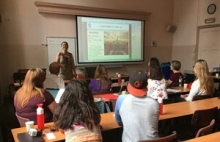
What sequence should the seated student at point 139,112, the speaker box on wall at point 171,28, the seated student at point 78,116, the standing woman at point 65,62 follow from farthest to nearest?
the speaker box on wall at point 171,28
the standing woman at point 65,62
the seated student at point 139,112
the seated student at point 78,116

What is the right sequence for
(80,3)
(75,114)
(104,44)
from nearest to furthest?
(75,114) < (80,3) < (104,44)

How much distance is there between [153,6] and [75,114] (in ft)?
23.4

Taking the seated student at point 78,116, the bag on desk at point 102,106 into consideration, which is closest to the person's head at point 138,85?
the seated student at point 78,116

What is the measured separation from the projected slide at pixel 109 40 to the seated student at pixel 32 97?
14.0 feet

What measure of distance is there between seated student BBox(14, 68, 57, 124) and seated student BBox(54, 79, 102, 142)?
1.88 feet

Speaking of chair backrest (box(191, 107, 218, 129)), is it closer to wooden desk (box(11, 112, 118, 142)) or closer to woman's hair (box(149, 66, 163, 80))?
woman's hair (box(149, 66, 163, 80))

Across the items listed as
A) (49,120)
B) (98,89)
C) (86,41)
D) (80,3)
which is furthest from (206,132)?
(80,3)

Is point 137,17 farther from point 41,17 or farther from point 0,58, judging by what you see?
point 0,58

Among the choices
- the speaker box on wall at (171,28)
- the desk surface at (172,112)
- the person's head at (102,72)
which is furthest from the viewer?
the speaker box on wall at (171,28)

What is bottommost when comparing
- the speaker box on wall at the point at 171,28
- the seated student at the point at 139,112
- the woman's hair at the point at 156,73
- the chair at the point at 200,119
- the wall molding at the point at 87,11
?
the chair at the point at 200,119

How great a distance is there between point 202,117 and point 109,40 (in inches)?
195

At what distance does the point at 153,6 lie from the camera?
760 centimetres

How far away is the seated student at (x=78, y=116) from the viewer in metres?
1.41

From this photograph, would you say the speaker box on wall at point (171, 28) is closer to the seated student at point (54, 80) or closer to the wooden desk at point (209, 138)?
the seated student at point (54, 80)
